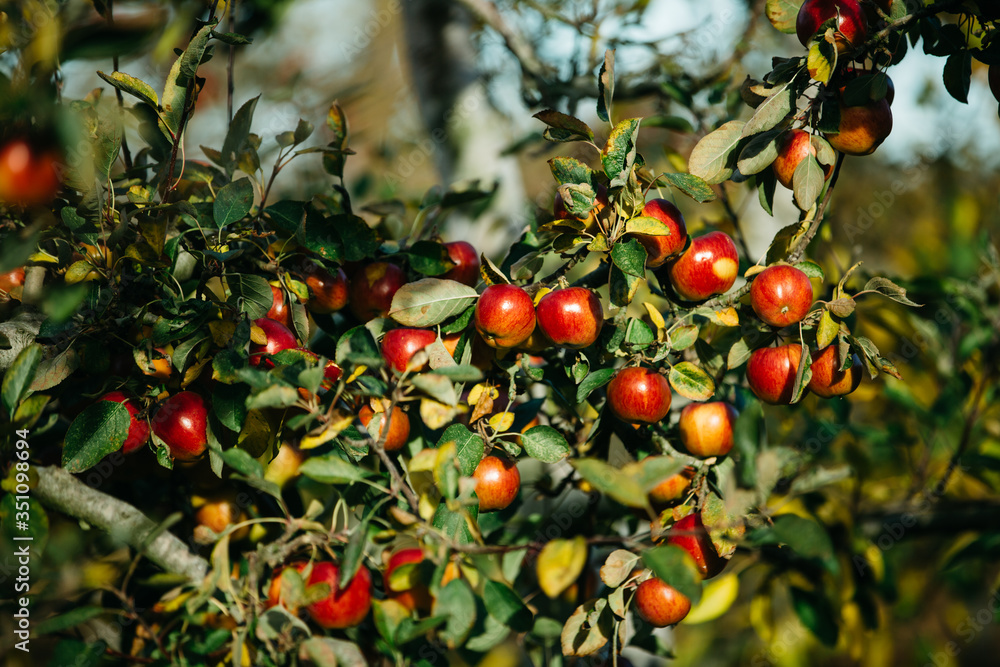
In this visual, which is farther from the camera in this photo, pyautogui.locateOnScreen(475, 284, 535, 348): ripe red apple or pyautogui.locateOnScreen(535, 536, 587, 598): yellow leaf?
pyautogui.locateOnScreen(475, 284, 535, 348): ripe red apple

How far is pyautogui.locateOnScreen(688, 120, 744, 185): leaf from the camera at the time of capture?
0.66 meters

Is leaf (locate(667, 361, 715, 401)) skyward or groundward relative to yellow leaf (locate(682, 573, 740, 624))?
skyward

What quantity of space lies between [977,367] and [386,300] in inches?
57.8

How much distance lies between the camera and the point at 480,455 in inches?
25.4

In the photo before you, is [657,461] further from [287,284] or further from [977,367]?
[977,367]

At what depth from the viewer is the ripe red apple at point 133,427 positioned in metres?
0.65

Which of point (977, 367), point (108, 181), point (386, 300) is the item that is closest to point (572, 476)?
point (386, 300)

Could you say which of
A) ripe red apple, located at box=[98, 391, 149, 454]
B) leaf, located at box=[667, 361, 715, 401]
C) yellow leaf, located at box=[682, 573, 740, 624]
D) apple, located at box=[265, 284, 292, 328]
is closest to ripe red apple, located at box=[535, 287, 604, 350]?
leaf, located at box=[667, 361, 715, 401]

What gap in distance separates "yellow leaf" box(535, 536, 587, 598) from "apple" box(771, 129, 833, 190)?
1.49 feet

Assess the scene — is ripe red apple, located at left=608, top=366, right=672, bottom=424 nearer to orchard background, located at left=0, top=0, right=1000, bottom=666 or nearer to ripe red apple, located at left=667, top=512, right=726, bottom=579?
orchard background, located at left=0, top=0, right=1000, bottom=666

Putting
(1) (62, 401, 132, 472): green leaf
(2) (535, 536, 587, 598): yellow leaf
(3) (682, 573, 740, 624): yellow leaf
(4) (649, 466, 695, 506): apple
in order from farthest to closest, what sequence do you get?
(3) (682, 573, 740, 624): yellow leaf
(4) (649, 466, 695, 506): apple
(1) (62, 401, 132, 472): green leaf
(2) (535, 536, 587, 598): yellow leaf

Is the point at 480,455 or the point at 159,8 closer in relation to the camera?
the point at 480,455

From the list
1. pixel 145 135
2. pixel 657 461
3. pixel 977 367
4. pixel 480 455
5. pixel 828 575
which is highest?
pixel 145 135

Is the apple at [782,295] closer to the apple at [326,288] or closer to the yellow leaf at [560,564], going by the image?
the yellow leaf at [560,564]
